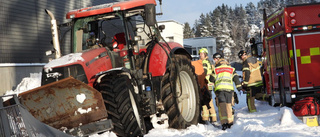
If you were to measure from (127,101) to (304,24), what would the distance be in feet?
18.5

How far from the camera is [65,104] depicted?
6.56 m

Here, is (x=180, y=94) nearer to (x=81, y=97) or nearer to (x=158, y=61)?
(x=158, y=61)

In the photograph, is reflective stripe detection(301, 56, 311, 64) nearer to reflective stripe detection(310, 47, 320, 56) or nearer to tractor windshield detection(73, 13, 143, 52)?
reflective stripe detection(310, 47, 320, 56)

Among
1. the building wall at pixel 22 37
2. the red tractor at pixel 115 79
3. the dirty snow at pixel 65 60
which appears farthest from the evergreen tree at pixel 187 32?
the dirty snow at pixel 65 60

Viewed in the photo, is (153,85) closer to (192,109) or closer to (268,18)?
(192,109)

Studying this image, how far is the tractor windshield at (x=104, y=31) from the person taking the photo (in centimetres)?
760

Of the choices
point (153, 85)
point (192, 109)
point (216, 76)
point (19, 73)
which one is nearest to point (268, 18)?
point (216, 76)

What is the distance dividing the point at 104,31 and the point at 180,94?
1.84m

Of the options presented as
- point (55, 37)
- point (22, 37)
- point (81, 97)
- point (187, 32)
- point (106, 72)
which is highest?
point (187, 32)

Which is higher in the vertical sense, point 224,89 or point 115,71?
point 115,71

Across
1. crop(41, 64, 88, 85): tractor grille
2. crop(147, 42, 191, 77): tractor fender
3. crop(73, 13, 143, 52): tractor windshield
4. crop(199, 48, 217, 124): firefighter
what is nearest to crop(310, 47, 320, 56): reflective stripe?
crop(199, 48, 217, 124): firefighter

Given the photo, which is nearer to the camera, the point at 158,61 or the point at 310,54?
the point at 158,61

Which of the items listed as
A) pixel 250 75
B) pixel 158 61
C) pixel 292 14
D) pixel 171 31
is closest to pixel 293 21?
pixel 292 14

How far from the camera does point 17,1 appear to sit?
753 inches
